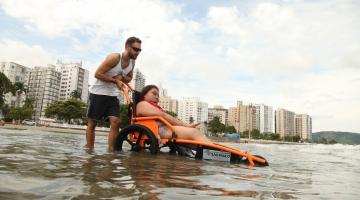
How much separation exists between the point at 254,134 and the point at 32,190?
170662 millimetres

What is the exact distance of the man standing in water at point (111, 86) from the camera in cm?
552

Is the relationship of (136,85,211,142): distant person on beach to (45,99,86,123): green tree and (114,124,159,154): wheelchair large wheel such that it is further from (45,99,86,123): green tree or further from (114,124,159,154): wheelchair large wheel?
(45,99,86,123): green tree

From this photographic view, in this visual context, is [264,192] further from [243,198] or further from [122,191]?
[122,191]

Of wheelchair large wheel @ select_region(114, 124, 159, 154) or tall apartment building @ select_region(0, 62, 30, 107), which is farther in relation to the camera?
tall apartment building @ select_region(0, 62, 30, 107)

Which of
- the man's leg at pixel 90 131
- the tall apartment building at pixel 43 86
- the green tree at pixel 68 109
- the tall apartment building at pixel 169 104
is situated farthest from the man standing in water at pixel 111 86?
the tall apartment building at pixel 169 104

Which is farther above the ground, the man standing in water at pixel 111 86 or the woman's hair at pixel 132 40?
the woman's hair at pixel 132 40

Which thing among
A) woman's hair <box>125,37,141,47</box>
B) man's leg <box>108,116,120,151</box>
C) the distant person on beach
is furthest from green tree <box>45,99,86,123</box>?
the distant person on beach

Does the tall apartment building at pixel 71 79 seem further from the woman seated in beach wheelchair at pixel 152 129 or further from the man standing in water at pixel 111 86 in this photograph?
the woman seated in beach wheelchair at pixel 152 129

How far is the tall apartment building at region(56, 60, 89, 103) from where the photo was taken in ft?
487

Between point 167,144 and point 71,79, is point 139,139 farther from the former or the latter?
point 71,79

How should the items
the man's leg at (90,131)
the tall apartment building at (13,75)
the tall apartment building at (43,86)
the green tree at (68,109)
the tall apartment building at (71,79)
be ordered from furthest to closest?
the tall apartment building at (71,79), the tall apartment building at (43,86), the tall apartment building at (13,75), the green tree at (68,109), the man's leg at (90,131)

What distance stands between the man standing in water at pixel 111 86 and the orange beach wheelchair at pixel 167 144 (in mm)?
345

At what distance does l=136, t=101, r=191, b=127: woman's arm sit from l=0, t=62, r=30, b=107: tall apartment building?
135 m

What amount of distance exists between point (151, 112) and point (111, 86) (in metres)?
1.15
